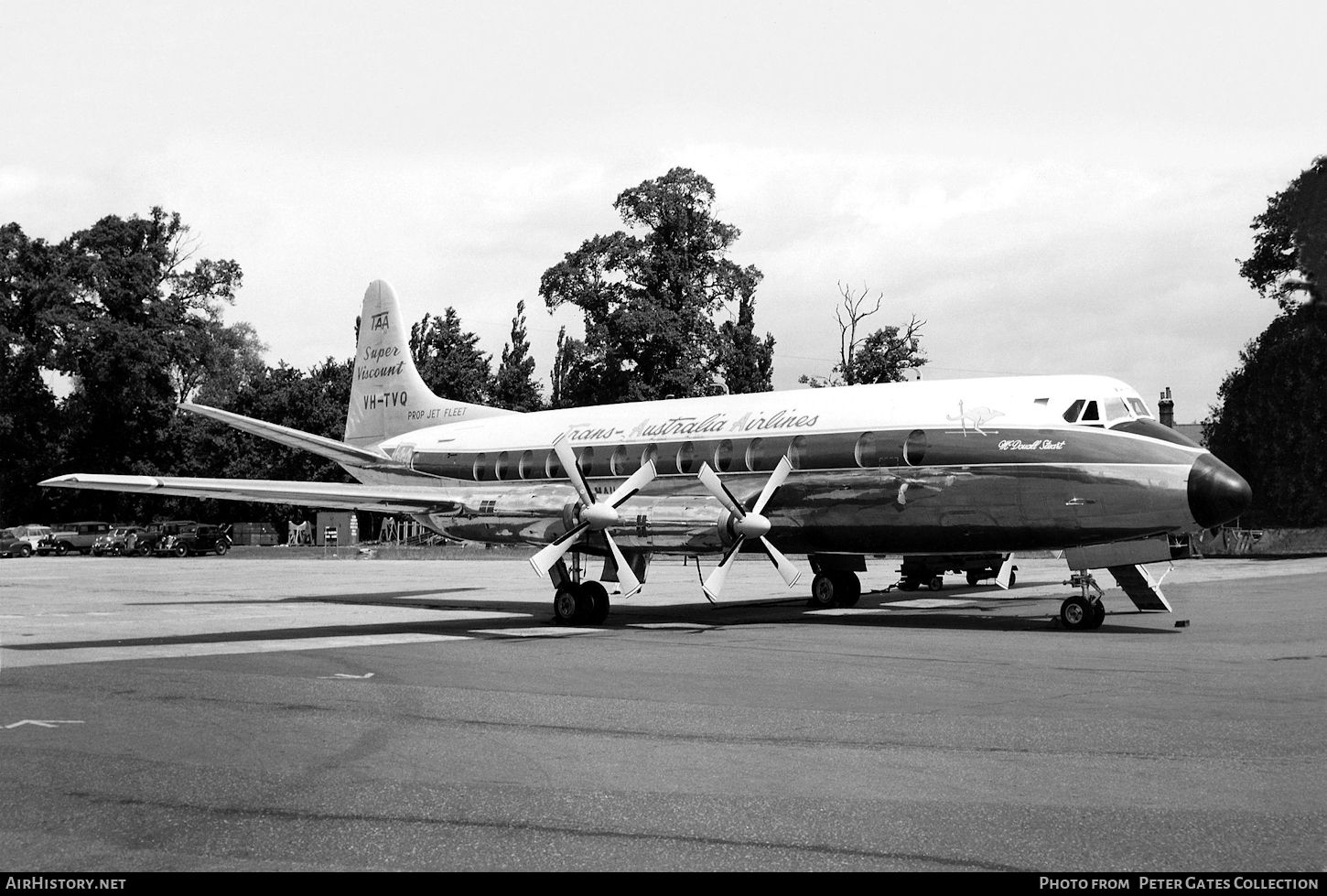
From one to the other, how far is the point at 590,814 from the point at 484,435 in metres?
23.6

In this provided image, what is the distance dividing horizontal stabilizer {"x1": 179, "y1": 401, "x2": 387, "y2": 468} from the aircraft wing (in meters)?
2.60

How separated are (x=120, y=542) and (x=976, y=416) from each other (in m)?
62.3

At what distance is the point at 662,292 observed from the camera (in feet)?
240

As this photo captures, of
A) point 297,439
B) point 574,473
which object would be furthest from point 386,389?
point 574,473

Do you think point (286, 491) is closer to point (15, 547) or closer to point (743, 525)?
point (743, 525)

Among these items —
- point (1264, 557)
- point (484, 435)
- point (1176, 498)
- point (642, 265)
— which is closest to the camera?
point (1176, 498)

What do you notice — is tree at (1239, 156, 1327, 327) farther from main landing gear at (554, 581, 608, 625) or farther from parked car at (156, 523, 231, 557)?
parked car at (156, 523, 231, 557)

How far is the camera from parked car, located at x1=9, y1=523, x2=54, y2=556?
246 feet

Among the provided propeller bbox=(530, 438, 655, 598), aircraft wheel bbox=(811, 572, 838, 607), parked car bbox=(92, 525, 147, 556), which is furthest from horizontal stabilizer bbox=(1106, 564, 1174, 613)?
parked car bbox=(92, 525, 147, 556)

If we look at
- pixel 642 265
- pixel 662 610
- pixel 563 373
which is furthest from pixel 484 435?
pixel 563 373

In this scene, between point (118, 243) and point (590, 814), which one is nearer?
point (590, 814)
